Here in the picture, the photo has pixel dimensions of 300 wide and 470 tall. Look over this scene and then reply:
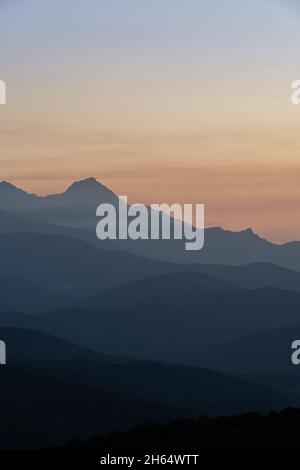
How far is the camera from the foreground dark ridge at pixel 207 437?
62938 mm

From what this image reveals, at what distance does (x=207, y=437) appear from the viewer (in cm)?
6725

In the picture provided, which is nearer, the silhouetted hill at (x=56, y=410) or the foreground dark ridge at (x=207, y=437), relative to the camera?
the foreground dark ridge at (x=207, y=437)

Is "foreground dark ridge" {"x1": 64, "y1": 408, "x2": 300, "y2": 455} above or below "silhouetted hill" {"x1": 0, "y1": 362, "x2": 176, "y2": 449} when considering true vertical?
below

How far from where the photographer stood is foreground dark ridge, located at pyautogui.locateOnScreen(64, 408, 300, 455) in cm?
6294

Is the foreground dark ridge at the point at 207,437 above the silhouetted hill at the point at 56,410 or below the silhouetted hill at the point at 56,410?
below

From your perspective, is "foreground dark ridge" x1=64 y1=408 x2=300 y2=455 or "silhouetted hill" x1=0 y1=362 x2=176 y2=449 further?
"silhouetted hill" x1=0 y1=362 x2=176 y2=449
